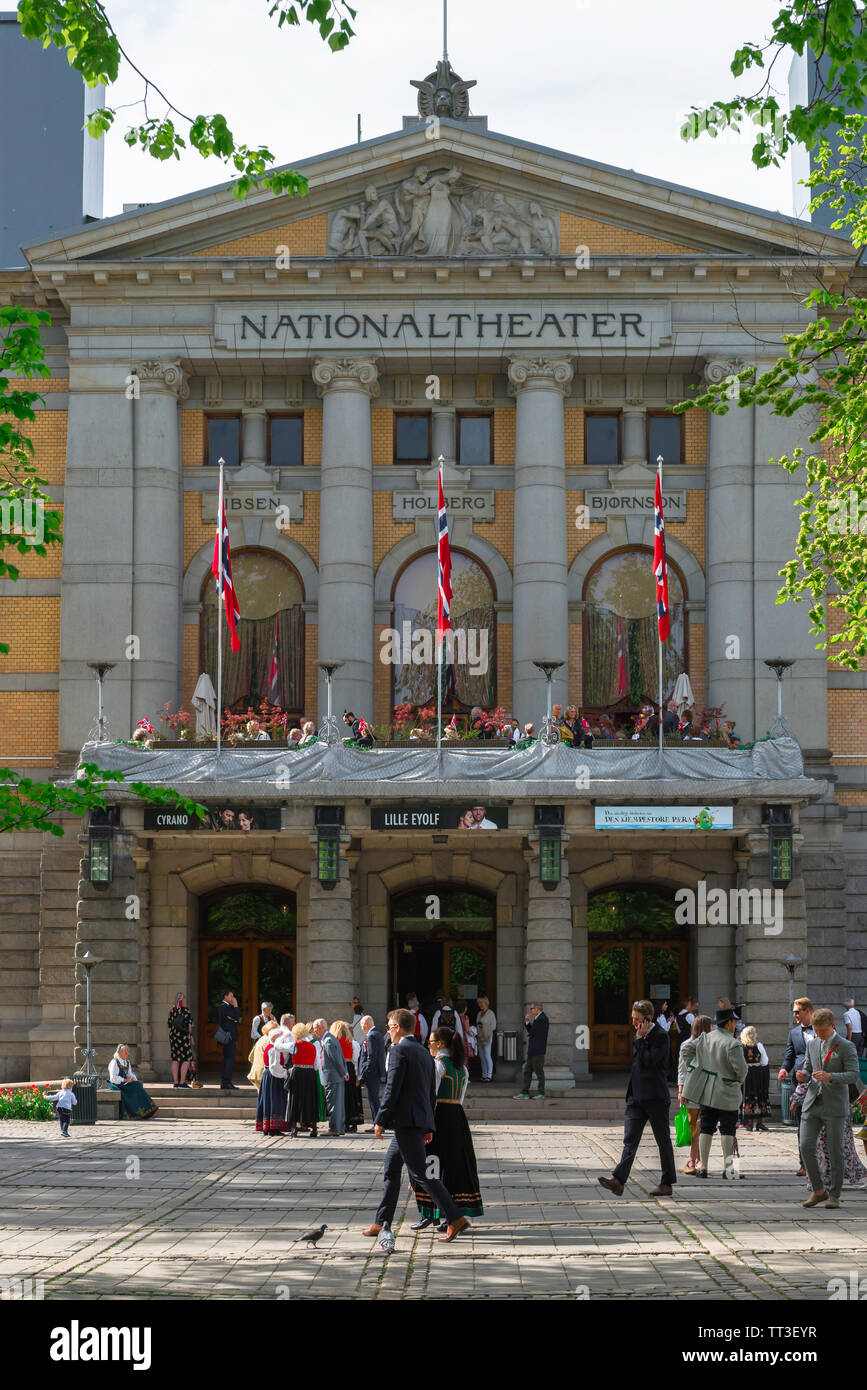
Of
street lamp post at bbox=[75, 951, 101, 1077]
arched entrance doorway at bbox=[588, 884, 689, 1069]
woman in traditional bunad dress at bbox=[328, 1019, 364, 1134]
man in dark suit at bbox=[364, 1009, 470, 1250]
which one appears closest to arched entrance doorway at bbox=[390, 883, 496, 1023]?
arched entrance doorway at bbox=[588, 884, 689, 1069]

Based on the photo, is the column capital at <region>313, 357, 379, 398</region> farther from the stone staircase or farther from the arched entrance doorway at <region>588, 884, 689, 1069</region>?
the stone staircase

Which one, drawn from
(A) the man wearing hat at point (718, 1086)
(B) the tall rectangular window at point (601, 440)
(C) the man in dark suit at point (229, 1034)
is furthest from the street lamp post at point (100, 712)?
(A) the man wearing hat at point (718, 1086)

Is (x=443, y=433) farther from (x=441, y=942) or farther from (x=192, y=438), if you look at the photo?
(x=441, y=942)

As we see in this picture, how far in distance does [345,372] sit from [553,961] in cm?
1323

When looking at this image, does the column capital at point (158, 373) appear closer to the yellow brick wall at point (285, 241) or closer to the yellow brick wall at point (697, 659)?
the yellow brick wall at point (285, 241)

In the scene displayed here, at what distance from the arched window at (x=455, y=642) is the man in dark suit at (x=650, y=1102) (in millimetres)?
19737

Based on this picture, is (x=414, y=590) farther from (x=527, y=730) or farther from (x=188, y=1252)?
(x=188, y=1252)

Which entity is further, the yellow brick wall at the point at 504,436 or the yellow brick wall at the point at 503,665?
the yellow brick wall at the point at 504,436

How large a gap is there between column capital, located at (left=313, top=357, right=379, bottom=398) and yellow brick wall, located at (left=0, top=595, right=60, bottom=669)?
7.35 m

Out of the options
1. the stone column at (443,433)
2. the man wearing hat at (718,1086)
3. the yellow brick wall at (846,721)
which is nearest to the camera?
the man wearing hat at (718,1086)

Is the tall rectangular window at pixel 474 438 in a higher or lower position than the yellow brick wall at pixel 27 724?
higher

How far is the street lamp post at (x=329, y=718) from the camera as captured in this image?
109 ft

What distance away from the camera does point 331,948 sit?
109 feet

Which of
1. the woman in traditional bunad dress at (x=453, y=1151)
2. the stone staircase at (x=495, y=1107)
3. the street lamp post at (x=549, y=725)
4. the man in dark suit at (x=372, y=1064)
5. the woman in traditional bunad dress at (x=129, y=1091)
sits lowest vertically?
the stone staircase at (x=495, y=1107)
